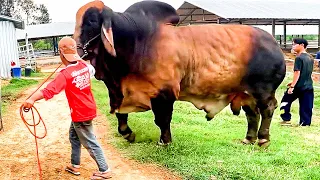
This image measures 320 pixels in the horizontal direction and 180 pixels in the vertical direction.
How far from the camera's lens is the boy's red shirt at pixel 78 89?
412cm

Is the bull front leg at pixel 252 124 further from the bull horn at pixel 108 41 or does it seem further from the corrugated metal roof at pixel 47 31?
the corrugated metal roof at pixel 47 31

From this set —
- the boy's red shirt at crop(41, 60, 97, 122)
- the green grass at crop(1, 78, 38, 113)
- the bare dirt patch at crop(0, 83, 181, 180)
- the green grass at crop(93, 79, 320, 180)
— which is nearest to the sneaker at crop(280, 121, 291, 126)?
the green grass at crop(93, 79, 320, 180)

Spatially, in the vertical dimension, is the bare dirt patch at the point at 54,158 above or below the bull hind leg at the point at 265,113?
below

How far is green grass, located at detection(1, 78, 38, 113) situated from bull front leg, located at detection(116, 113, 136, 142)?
3.92m

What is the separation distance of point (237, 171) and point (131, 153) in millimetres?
1497

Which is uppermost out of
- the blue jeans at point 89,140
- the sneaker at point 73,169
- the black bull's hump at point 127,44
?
the black bull's hump at point 127,44

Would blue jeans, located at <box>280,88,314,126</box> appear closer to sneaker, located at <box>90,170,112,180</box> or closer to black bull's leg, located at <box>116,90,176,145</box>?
black bull's leg, located at <box>116,90,176,145</box>

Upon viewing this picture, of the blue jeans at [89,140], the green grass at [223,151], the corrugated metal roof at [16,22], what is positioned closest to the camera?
the blue jeans at [89,140]

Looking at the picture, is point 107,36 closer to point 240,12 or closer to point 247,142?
point 247,142

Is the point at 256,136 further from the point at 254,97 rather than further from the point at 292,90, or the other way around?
the point at 292,90

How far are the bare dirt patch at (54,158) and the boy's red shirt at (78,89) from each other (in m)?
0.75

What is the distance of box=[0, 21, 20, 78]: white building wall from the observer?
17225 mm

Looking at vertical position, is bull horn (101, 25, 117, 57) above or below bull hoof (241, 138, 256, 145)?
above

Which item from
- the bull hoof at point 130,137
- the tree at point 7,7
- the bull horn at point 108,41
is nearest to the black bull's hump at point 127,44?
the bull horn at point 108,41
